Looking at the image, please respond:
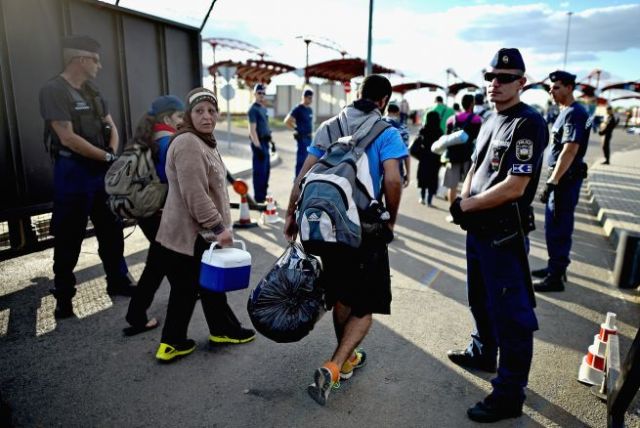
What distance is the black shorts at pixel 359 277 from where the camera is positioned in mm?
2646

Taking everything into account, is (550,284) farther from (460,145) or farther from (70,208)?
(70,208)

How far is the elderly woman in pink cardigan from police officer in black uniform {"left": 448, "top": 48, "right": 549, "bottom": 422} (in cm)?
156

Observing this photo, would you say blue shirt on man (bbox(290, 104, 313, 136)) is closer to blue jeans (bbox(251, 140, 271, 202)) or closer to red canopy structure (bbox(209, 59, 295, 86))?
blue jeans (bbox(251, 140, 271, 202))

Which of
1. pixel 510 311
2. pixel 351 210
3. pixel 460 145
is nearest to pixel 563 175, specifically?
pixel 510 311

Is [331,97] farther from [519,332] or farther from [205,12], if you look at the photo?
[519,332]

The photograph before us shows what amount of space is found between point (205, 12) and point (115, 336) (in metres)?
4.79

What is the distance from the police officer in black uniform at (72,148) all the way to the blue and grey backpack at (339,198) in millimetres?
2331

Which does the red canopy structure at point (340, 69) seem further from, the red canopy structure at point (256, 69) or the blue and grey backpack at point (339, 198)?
the blue and grey backpack at point (339, 198)

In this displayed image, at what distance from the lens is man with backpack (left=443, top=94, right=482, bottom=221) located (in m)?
7.28

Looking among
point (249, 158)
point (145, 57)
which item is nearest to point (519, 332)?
point (145, 57)

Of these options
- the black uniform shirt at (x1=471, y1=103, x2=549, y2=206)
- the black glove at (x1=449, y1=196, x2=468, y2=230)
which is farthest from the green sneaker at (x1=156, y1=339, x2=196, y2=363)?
the black uniform shirt at (x1=471, y1=103, x2=549, y2=206)

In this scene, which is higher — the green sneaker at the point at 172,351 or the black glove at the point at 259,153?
the black glove at the point at 259,153

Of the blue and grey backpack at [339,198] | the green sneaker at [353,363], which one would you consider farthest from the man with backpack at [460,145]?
the blue and grey backpack at [339,198]

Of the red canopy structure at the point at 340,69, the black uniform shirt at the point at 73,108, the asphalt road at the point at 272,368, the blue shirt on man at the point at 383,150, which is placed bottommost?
the asphalt road at the point at 272,368
